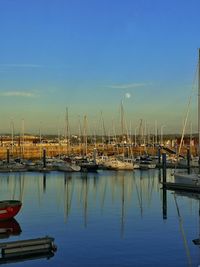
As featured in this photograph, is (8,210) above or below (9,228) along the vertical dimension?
above

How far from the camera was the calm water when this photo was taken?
25.0 m

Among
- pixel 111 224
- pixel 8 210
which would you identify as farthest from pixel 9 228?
pixel 111 224

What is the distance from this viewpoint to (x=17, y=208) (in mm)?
35219

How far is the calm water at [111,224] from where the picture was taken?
25.0m

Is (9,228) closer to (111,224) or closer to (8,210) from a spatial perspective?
(8,210)

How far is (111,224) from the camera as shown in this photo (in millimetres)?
34594

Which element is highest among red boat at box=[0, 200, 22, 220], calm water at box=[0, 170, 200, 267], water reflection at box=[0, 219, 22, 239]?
red boat at box=[0, 200, 22, 220]

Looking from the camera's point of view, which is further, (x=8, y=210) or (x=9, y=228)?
(x=8, y=210)

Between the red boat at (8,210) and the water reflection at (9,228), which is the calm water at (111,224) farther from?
the red boat at (8,210)

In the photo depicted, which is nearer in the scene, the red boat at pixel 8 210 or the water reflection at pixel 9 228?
the water reflection at pixel 9 228

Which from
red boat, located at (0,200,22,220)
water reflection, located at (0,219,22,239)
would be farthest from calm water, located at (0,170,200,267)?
red boat, located at (0,200,22,220)

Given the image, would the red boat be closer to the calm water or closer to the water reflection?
the water reflection

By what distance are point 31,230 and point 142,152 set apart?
106 meters

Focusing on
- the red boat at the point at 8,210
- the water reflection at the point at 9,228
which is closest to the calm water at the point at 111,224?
the water reflection at the point at 9,228
